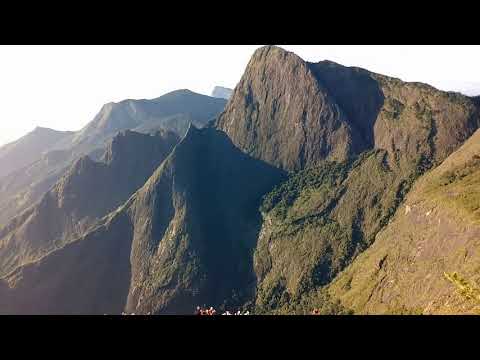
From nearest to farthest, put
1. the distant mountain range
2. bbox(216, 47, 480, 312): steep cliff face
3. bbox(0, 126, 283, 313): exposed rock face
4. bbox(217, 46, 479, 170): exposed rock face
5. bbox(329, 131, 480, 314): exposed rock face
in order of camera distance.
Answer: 1. bbox(329, 131, 480, 314): exposed rock face
2. the distant mountain range
3. bbox(216, 47, 480, 312): steep cliff face
4. bbox(0, 126, 283, 313): exposed rock face
5. bbox(217, 46, 479, 170): exposed rock face

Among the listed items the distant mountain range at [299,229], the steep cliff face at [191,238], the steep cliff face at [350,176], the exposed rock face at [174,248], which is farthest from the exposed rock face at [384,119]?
the exposed rock face at [174,248]

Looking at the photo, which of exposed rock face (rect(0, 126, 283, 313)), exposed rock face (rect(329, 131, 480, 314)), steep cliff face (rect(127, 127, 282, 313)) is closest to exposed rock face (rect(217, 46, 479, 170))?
exposed rock face (rect(329, 131, 480, 314))

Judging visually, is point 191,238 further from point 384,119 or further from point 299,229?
point 384,119

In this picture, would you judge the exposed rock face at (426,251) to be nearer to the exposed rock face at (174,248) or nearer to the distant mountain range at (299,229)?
the distant mountain range at (299,229)

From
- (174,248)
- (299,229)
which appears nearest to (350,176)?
(299,229)

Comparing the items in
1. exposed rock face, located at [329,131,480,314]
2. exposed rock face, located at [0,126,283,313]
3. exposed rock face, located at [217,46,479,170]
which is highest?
exposed rock face, located at [217,46,479,170]

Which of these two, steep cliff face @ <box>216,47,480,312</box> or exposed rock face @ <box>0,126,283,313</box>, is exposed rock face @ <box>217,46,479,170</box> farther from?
exposed rock face @ <box>0,126,283,313</box>
